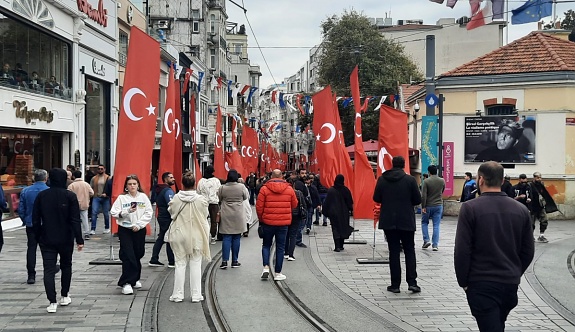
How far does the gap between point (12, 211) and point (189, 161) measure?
31127 millimetres

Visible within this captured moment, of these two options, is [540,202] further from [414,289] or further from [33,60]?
[33,60]

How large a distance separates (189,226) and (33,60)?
47.7 ft

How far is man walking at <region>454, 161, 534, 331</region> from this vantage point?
4992mm

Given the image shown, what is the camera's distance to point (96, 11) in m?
25.5

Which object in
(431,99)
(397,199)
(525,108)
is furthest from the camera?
(525,108)

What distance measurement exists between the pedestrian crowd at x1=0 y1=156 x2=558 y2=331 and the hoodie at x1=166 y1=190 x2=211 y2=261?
0.5 inches

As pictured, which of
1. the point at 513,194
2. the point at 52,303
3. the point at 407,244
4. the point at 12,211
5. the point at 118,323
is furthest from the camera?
the point at 12,211

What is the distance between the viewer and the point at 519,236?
5.11 meters

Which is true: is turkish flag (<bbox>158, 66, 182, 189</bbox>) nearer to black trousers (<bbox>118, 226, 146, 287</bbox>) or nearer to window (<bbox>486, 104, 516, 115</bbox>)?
black trousers (<bbox>118, 226, 146, 287</bbox>)

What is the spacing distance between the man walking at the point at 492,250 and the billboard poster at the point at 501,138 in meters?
20.6

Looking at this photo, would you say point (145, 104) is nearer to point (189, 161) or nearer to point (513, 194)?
point (513, 194)

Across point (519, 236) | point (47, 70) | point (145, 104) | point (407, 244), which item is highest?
point (47, 70)

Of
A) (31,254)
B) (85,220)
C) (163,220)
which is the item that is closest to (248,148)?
(85,220)

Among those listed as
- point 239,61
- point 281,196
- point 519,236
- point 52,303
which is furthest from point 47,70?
point 239,61
